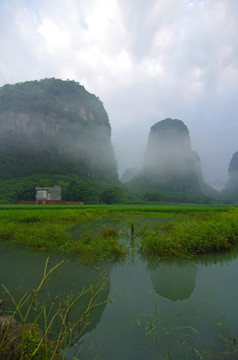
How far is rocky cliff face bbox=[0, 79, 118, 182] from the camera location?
253 feet

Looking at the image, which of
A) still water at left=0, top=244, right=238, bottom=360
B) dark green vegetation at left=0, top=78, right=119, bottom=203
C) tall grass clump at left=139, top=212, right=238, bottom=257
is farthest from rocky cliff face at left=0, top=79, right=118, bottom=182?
still water at left=0, top=244, right=238, bottom=360

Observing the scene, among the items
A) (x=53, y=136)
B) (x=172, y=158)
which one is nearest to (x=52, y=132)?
(x=53, y=136)

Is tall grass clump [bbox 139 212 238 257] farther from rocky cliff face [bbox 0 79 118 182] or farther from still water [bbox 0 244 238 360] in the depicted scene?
rocky cliff face [bbox 0 79 118 182]

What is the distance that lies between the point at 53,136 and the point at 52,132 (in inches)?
91.5

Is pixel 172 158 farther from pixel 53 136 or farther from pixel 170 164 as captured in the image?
pixel 53 136

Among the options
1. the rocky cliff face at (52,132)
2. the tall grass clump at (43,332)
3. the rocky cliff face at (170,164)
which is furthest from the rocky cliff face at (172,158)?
the tall grass clump at (43,332)

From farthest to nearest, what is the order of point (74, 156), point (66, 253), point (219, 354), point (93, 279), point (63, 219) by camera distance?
point (74, 156) < point (63, 219) < point (66, 253) < point (93, 279) < point (219, 354)

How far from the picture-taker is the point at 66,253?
6633 mm

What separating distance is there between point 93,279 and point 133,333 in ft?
6.30

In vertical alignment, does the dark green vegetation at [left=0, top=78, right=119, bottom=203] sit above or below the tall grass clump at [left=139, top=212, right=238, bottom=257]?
above

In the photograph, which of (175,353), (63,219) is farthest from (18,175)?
(175,353)

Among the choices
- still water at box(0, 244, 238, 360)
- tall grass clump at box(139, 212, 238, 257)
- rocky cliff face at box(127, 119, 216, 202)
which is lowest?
still water at box(0, 244, 238, 360)

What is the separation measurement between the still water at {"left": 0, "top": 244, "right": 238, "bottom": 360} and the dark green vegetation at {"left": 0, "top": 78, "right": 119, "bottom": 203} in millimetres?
53430

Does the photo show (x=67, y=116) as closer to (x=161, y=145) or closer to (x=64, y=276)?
(x=161, y=145)
